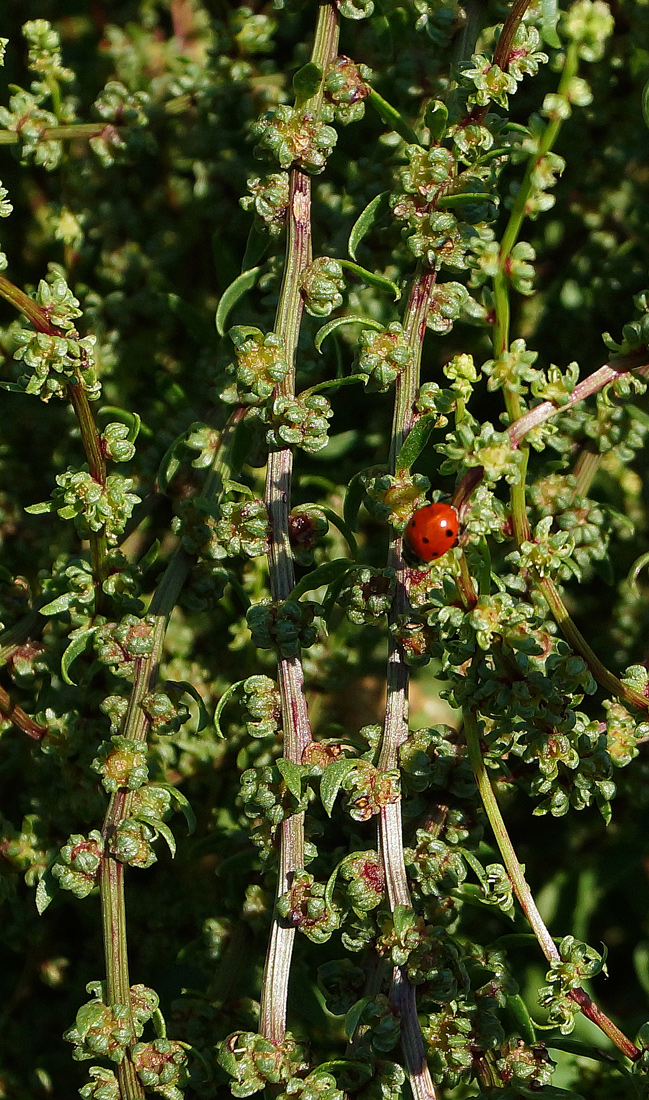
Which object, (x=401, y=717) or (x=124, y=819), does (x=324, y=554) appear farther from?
(x=124, y=819)

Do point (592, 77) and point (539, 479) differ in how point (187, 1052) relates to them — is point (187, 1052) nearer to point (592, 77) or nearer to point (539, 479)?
point (539, 479)

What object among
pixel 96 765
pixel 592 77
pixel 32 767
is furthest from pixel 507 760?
pixel 592 77

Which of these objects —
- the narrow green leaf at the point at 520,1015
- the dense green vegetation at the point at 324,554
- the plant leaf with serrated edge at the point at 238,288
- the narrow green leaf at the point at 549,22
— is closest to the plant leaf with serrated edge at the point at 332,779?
the dense green vegetation at the point at 324,554

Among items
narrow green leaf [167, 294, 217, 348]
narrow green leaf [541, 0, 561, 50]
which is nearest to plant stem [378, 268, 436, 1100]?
narrow green leaf [541, 0, 561, 50]

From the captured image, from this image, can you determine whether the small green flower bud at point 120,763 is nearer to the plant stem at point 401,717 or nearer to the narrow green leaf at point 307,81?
the plant stem at point 401,717

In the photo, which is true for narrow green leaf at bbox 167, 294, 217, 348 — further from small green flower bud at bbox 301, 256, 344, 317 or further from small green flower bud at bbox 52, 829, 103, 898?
small green flower bud at bbox 52, 829, 103, 898
